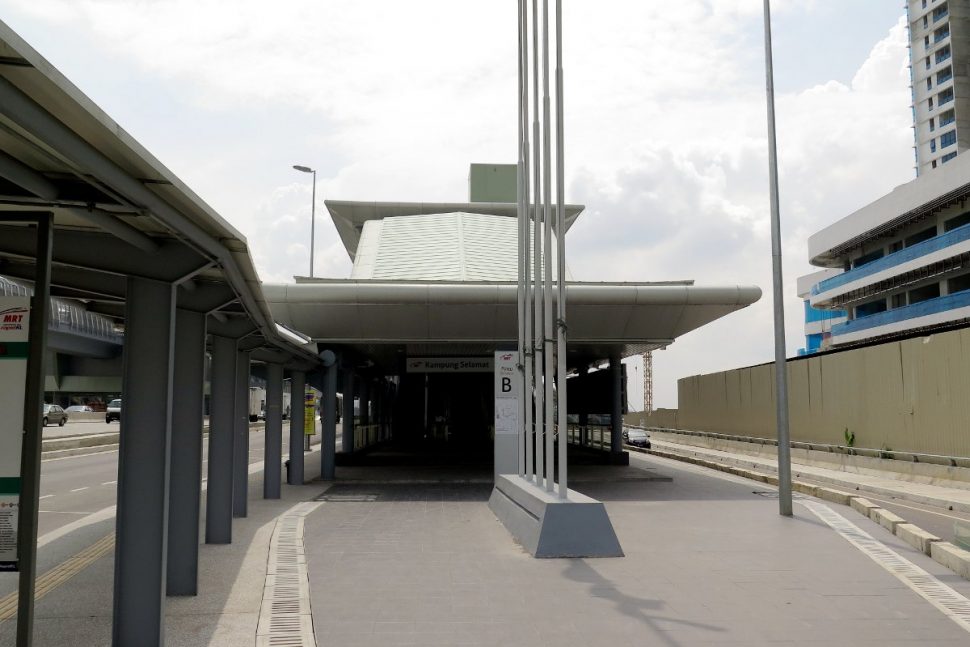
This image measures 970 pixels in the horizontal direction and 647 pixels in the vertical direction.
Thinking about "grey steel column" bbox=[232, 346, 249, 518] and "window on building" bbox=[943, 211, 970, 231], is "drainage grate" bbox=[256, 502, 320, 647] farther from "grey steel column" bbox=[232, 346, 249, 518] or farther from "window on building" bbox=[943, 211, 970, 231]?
"window on building" bbox=[943, 211, 970, 231]

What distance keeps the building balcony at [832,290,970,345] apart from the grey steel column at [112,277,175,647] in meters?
52.7

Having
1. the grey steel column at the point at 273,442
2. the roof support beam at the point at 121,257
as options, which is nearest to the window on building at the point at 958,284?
the grey steel column at the point at 273,442

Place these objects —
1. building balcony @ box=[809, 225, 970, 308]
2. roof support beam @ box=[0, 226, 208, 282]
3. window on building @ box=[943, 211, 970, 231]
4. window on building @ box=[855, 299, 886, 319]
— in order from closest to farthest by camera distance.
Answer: roof support beam @ box=[0, 226, 208, 282]
building balcony @ box=[809, 225, 970, 308]
window on building @ box=[943, 211, 970, 231]
window on building @ box=[855, 299, 886, 319]

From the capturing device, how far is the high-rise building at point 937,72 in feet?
251

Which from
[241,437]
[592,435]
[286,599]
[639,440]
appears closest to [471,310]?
[241,437]

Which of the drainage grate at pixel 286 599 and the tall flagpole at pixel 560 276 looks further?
the tall flagpole at pixel 560 276

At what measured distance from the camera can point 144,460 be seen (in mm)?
6707

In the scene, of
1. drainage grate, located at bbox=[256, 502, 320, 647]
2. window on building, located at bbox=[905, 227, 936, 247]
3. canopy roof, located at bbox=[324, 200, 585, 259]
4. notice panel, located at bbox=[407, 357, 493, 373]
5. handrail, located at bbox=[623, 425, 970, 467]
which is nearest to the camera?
drainage grate, located at bbox=[256, 502, 320, 647]

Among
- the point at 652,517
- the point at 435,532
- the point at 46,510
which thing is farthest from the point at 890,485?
the point at 46,510

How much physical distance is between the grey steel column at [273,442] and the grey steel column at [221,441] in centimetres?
619

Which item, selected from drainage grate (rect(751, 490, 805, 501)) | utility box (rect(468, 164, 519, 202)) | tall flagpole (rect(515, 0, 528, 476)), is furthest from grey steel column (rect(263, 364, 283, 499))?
utility box (rect(468, 164, 519, 202))

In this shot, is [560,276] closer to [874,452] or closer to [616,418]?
[874,452]

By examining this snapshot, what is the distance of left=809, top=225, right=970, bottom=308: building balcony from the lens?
5094 centimetres

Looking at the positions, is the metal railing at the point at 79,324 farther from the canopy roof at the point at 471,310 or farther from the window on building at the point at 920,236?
the window on building at the point at 920,236
